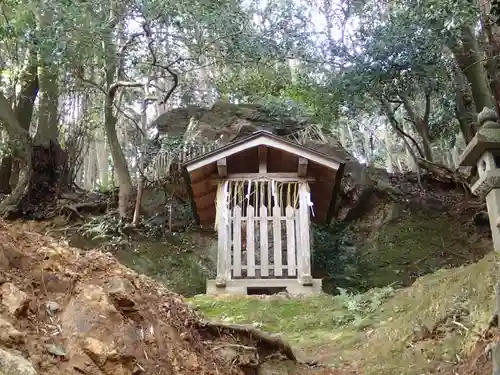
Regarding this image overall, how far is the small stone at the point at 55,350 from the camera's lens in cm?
297

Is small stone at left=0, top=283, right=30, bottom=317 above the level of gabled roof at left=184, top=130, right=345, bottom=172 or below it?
below

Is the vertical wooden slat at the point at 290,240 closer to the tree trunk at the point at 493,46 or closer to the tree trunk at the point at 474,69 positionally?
the tree trunk at the point at 493,46

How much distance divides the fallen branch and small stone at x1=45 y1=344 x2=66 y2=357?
4.73 ft

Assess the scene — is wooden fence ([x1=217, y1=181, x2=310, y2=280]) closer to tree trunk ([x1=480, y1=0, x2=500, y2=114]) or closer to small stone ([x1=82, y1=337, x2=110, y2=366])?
tree trunk ([x1=480, y1=0, x2=500, y2=114])

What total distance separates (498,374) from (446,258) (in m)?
11.7

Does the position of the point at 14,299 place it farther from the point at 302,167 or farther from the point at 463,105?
the point at 463,105

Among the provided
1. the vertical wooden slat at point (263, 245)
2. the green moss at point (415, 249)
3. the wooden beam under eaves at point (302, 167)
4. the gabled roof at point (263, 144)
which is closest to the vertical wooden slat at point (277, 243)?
the vertical wooden slat at point (263, 245)

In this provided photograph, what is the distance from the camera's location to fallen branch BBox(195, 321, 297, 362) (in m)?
4.38

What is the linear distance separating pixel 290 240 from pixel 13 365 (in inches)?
295

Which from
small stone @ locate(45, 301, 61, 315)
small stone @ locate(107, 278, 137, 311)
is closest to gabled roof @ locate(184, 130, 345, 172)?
small stone @ locate(107, 278, 137, 311)

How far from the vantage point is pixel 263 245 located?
9.75 m

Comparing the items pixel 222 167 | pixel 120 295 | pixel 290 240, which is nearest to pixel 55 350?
pixel 120 295

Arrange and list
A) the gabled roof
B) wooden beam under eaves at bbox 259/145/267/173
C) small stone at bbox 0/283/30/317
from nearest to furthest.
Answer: small stone at bbox 0/283/30/317
the gabled roof
wooden beam under eaves at bbox 259/145/267/173

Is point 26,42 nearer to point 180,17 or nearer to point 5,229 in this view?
point 180,17
